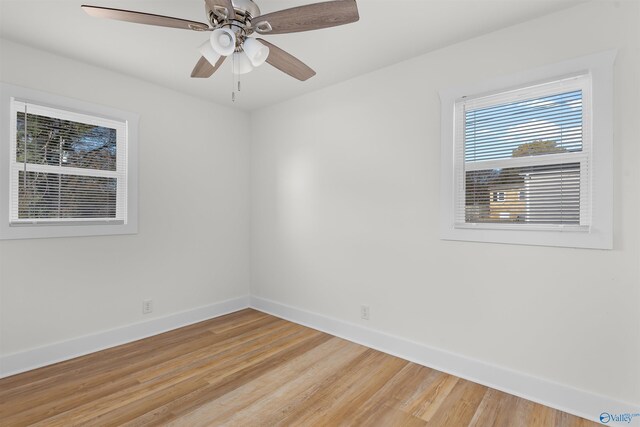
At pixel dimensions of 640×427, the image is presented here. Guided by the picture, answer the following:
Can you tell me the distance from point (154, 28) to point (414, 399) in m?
3.21

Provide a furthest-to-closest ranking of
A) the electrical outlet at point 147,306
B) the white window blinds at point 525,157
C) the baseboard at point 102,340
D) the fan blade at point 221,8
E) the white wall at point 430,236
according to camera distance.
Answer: the electrical outlet at point 147,306 → the baseboard at point 102,340 → the white window blinds at point 525,157 → the white wall at point 430,236 → the fan blade at point 221,8

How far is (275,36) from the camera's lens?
2408 mm

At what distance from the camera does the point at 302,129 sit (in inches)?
143

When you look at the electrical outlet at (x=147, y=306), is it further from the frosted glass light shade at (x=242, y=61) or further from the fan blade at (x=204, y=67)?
the frosted glass light shade at (x=242, y=61)

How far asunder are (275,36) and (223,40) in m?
0.88

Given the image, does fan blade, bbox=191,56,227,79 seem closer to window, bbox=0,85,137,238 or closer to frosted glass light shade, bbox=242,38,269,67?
frosted glass light shade, bbox=242,38,269,67

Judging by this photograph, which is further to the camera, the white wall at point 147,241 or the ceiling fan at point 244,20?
the white wall at point 147,241

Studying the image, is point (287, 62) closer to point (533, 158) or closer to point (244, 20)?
point (244, 20)

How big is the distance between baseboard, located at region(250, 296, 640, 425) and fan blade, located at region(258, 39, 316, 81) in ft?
7.62

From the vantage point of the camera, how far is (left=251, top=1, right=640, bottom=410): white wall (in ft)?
6.22

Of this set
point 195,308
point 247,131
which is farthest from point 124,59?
point 195,308

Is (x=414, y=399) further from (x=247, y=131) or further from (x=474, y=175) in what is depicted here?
(x=247, y=131)

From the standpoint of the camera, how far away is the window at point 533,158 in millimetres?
1933

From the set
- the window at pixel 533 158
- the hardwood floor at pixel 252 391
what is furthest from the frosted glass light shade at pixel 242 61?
the hardwood floor at pixel 252 391
